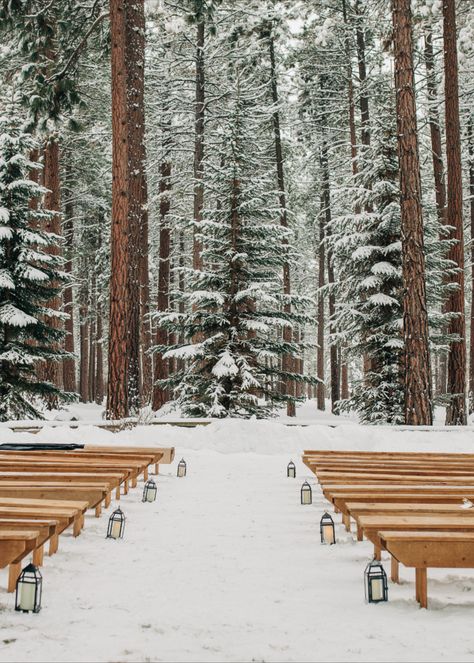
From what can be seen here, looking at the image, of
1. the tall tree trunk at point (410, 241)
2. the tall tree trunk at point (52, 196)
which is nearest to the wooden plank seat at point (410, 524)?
the tall tree trunk at point (410, 241)

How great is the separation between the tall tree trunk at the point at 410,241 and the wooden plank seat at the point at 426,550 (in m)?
8.61

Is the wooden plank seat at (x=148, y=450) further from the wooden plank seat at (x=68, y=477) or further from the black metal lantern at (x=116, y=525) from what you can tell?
the black metal lantern at (x=116, y=525)

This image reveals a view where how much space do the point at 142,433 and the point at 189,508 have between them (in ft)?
17.0

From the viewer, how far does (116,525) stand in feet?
16.6

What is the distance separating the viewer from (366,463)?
7.21 m

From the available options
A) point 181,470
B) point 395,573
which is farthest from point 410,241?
point 395,573

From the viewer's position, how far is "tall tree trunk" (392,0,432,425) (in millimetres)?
11781

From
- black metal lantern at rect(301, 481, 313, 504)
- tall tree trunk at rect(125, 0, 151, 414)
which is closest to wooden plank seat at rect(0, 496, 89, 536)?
black metal lantern at rect(301, 481, 313, 504)

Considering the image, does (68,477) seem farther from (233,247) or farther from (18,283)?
(233,247)

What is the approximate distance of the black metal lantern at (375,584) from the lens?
3.51 m

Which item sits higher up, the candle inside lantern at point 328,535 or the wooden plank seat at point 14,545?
the wooden plank seat at point 14,545

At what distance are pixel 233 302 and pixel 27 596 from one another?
11719 mm

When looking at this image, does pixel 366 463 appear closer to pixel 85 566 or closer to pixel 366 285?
pixel 85 566

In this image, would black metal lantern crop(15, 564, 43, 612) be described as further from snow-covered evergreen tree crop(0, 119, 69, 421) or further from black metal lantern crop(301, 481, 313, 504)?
snow-covered evergreen tree crop(0, 119, 69, 421)
